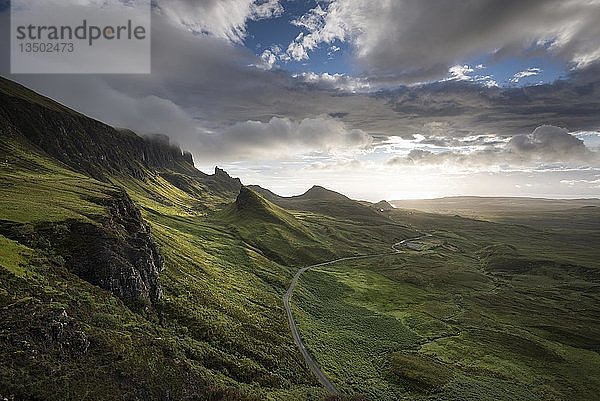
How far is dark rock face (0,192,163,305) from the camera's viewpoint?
42219 mm

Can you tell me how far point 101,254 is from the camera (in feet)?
147

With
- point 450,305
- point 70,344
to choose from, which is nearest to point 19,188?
point 70,344

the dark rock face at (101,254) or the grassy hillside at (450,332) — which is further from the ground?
the dark rock face at (101,254)

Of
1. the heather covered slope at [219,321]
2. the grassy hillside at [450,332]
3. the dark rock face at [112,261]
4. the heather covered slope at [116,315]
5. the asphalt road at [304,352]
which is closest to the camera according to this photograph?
the heather covered slope at [116,315]

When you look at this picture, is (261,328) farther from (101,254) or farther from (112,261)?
(101,254)

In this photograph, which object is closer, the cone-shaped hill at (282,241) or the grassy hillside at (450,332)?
the grassy hillside at (450,332)

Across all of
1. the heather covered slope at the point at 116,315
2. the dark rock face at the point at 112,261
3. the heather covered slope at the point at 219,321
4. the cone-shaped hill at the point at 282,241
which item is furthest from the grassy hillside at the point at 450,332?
→ the dark rock face at the point at 112,261

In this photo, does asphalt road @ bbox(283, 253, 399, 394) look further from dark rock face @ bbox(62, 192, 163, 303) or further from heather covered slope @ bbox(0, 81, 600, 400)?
dark rock face @ bbox(62, 192, 163, 303)

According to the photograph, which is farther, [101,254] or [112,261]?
[112,261]

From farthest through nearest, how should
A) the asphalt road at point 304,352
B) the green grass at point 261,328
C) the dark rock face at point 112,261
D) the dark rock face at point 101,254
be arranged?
1. the asphalt road at point 304,352
2. the dark rock face at point 112,261
3. the dark rock face at point 101,254
4. the green grass at point 261,328

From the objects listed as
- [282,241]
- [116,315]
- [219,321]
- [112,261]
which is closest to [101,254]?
[112,261]

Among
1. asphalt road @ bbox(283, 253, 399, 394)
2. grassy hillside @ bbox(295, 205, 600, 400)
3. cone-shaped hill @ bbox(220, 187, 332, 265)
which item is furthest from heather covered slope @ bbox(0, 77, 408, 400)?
cone-shaped hill @ bbox(220, 187, 332, 265)

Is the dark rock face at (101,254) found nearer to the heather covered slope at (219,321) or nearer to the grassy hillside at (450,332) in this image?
the heather covered slope at (219,321)

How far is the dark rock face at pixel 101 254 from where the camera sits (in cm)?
4222
